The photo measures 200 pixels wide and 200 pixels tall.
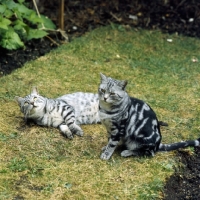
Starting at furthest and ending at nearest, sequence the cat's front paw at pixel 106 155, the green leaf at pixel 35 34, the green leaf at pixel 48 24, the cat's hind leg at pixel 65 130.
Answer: the green leaf at pixel 48 24
the green leaf at pixel 35 34
the cat's hind leg at pixel 65 130
the cat's front paw at pixel 106 155

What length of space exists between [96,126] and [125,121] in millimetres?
953

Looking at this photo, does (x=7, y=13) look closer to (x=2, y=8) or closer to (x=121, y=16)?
(x=2, y=8)

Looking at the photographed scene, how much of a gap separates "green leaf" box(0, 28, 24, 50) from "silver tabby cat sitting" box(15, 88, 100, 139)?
208 centimetres

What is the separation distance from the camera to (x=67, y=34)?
8.82m

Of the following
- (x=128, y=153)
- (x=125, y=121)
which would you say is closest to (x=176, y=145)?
(x=128, y=153)

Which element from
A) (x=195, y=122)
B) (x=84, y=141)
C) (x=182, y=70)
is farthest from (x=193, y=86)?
(x=84, y=141)

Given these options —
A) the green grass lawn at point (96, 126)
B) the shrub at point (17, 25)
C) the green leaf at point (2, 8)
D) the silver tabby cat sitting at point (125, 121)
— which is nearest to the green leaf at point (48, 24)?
the shrub at point (17, 25)

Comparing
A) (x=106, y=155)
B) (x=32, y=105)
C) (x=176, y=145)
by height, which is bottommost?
(x=106, y=155)

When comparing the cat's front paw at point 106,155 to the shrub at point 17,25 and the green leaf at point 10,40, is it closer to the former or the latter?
the shrub at point 17,25

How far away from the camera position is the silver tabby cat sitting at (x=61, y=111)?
5383 millimetres

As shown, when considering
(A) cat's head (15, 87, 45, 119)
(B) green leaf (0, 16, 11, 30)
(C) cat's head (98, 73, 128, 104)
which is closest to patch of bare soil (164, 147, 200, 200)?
(C) cat's head (98, 73, 128, 104)

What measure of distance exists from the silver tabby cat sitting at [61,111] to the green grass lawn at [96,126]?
4.2 inches

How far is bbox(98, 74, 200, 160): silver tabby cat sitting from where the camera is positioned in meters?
4.75

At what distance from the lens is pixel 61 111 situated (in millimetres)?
5496
